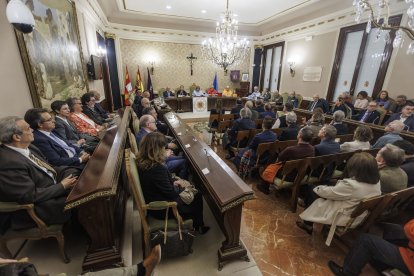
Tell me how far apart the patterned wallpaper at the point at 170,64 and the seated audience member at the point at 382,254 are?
27.5 ft

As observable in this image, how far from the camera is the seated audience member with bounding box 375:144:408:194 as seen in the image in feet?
5.57

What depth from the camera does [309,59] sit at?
6.77 meters

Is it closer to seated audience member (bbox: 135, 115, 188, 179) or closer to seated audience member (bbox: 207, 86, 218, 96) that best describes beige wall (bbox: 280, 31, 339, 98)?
seated audience member (bbox: 207, 86, 218, 96)

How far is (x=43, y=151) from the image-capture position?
1.89m

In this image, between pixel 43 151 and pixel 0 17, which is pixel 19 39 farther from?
pixel 43 151

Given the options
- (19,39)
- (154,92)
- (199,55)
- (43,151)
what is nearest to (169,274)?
(43,151)

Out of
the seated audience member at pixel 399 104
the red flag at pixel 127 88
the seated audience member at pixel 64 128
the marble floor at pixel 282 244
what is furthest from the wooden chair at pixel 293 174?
the red flag at pixel 127 88

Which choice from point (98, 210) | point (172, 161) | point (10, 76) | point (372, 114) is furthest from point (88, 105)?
point (372, 114)

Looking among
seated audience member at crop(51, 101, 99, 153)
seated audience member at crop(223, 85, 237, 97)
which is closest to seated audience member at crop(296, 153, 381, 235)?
seated audience member at crop(51, 101, 99, 153)

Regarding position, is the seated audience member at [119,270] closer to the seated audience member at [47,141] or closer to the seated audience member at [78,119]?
the seated audience member at [47,141]

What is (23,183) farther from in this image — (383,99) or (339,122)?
(383,99)

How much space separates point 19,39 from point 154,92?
6.46 m

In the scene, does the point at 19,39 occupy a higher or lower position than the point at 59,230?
higher

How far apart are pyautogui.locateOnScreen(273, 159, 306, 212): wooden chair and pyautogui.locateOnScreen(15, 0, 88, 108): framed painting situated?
9.57 ft
